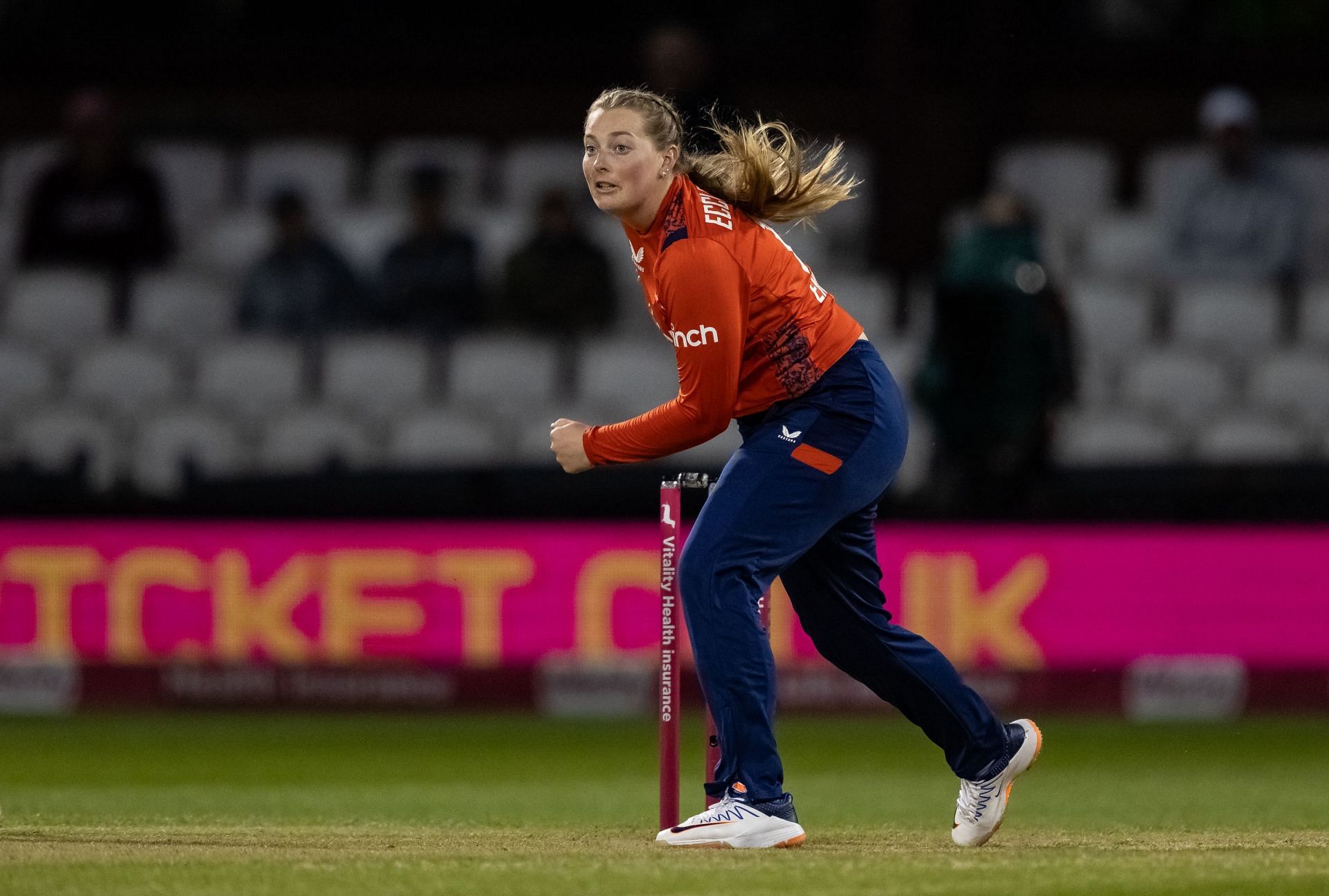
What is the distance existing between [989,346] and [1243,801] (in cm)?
363

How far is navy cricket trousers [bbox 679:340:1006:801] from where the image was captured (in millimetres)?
5223

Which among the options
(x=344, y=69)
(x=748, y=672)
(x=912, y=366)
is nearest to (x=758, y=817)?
(x=748, y=672)

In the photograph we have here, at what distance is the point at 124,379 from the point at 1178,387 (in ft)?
19.3

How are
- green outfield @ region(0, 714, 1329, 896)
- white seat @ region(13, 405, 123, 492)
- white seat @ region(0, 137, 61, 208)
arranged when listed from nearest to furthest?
green outfield @ region(0, 714, 1329, 896) < white seat @ region(13, 405, 123, 492) < white seat @ region(0, 137, 61, 208)

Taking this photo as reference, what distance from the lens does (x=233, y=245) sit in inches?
507

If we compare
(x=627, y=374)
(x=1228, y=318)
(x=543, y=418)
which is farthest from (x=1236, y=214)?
(x=543, y=418)

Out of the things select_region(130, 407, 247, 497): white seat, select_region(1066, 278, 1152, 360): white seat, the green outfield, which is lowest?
the green outfield

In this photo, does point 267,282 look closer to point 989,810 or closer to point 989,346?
point 989,346

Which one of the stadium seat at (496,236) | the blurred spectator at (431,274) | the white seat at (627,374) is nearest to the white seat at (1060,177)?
the white seat at (627,374)

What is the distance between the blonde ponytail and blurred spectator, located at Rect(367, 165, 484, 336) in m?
6.59

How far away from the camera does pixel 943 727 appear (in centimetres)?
556

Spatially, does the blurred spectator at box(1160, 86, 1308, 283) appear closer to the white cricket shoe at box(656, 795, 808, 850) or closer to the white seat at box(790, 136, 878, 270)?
the white seat at box(790, 136, 878, 270)

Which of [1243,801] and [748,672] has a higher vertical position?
[748,672]

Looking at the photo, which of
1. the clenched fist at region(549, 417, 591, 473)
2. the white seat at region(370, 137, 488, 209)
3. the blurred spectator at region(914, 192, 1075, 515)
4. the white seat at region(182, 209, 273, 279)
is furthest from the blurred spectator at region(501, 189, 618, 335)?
the clenched fist at region(549, 417, 591, 473)
